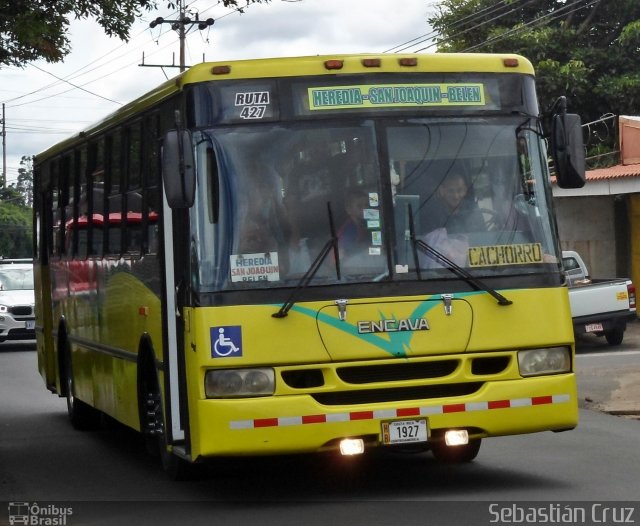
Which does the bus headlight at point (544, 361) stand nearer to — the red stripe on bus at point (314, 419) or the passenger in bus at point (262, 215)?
the red stripe on bus at point (314, 419)

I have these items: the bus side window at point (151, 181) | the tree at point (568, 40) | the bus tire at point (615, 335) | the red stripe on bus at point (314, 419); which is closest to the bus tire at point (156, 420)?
the bus side window at point (151, 181)

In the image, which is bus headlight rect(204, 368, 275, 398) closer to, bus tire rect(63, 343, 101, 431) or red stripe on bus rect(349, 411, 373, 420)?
red stripe on bus rect(349, 411, 373, 420)

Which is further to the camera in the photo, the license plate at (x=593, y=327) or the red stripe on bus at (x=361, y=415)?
the license plate at (x=593, y=327)

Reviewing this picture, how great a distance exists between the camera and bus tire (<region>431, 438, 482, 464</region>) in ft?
37.5

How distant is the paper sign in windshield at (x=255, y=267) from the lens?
9422 mm

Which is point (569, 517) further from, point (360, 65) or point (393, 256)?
point (360, 65)

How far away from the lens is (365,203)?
379 inches

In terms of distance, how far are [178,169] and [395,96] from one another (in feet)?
5.09

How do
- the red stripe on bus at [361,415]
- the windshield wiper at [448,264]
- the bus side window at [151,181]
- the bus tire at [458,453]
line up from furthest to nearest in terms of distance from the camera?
the bus tire at [458,453] < the bus side window at [151,181] < the windshield wiper at [448,264] < the red stripe on bus at [361,415]

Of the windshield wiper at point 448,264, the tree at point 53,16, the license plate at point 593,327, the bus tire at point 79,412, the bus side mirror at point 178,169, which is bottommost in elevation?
the bus tire at point 79,412

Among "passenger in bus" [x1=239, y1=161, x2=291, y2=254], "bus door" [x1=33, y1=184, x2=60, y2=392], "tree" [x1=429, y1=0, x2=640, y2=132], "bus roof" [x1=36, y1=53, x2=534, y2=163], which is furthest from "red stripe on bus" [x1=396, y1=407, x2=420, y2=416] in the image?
"tree" [x1=429, y1=0, x2=640, y2=132]

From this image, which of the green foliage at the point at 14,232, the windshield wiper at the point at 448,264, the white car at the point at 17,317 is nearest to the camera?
the windshield wiper at the point at 448,264

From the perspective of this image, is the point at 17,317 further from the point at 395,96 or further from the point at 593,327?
the point at 395,96

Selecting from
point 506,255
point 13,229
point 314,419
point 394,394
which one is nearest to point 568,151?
point 506,255
